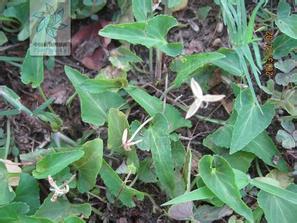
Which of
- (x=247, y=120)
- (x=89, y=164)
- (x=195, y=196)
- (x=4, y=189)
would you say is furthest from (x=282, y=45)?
(x=4, y=189)

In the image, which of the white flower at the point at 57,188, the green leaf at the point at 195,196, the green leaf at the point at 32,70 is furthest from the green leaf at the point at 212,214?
the green leaf at the point at 32,70

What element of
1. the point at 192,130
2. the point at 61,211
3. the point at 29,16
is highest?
the point at 29,16

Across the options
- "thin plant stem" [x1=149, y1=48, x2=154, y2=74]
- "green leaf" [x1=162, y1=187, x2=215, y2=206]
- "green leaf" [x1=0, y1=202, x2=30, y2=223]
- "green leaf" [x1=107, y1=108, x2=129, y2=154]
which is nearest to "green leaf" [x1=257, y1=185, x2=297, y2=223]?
"green leaf" [x1=162, y1=187, x2=215, y2=206]

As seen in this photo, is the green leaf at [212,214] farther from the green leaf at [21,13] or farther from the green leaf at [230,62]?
the green leaf at [21,13]

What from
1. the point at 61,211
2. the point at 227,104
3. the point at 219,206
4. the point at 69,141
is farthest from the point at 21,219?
the point at 227,104

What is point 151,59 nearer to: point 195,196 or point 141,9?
point 141,9

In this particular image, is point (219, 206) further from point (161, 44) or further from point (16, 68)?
point (16, 68)

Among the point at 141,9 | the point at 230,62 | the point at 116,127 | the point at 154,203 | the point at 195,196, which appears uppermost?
the point at 141,9
